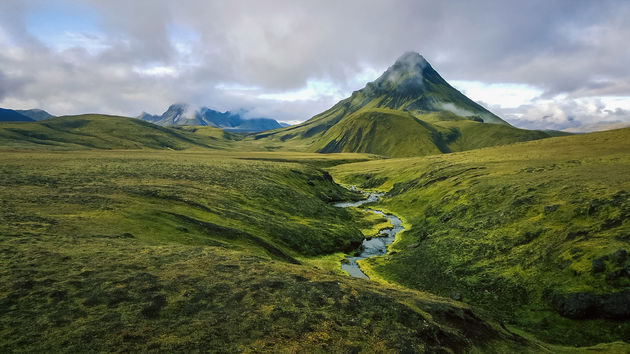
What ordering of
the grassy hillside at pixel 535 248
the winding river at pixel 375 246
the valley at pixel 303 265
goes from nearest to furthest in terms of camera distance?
the valley at pixel 303 265, the grassy hillside at pixel 535 248, the winding river at pixel 375 246

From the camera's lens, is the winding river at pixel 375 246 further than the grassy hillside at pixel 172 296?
Yes

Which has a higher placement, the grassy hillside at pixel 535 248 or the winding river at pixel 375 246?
the grassy hillside at pixel 535 248

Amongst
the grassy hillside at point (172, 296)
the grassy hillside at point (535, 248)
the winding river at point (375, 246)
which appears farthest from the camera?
the winding river at point (375, 246)

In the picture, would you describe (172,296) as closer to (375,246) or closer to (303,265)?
(303,265)

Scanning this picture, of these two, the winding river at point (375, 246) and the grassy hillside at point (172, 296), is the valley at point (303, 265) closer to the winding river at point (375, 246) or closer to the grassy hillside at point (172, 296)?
the grassy hillside at point (172, 296)

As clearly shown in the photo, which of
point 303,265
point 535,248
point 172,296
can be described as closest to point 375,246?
point 303,265

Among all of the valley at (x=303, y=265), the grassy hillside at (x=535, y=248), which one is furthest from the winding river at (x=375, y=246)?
the grassy hillside at (x=535, y=248)

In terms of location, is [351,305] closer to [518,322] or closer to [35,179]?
[518,322]

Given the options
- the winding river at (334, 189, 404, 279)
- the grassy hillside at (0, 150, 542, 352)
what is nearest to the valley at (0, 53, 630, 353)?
the grassy hillside at (0, 150, 542, 352)

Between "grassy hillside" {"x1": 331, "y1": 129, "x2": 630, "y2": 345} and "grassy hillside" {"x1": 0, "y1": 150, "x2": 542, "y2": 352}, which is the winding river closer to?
"grassy hillside" {"x1": 331, "y1": 129, "x2": 630, "y2": 345}
